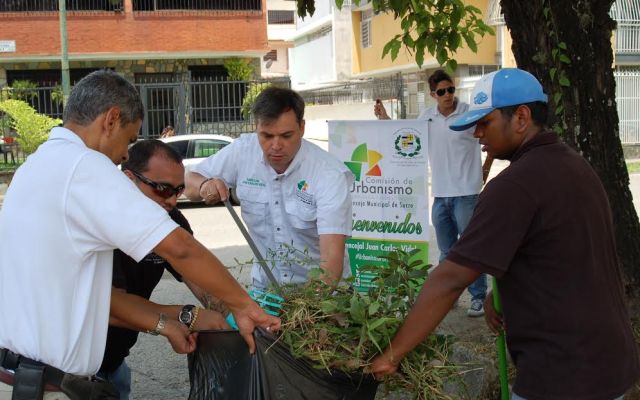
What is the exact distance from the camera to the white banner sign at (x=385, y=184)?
6.87 metres

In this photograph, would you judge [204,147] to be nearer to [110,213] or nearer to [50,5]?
[50,5]

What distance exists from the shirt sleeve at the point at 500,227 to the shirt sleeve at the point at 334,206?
118 centimetres

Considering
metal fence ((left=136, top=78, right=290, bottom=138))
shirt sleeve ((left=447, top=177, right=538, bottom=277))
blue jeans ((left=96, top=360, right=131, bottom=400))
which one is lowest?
blue jeans ((left=96, top=360, right=131, bottom=400))

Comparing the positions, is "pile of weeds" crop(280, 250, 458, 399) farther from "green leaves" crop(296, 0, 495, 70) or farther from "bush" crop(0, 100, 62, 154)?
"bush" crop(0, 100, 62, 154)

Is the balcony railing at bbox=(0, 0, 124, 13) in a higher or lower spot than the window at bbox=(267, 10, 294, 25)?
lower

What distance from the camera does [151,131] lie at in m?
23.2

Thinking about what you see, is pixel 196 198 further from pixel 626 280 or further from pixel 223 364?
pixel 626 280

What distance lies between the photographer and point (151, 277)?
10.5ft

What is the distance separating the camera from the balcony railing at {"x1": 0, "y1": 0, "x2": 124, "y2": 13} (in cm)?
2486

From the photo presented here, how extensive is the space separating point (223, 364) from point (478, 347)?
10.0ft

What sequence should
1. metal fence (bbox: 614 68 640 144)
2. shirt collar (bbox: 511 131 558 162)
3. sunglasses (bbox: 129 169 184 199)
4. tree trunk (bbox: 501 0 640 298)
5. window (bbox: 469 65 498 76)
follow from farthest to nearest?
1. window (bbox: 469 65 498 76)
2. metal fence (bbox: 614 68 640 144)
3. tree trunk (bbox: 501 0 640 298)
4. sunglasses (bbox: 129 169 184 199)
5. shirt collar (bbox: 511 131 558 162)

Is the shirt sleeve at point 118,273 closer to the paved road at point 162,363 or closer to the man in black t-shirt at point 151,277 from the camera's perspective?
the man in black t-shirt at point 151,277

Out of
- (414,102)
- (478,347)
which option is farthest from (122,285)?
(414,102)

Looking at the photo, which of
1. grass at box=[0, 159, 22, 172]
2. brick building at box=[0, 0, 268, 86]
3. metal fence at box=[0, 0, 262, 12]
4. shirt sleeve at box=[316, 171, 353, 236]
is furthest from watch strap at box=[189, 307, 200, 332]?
metal fence at box=[0, 0, 262, 12]
